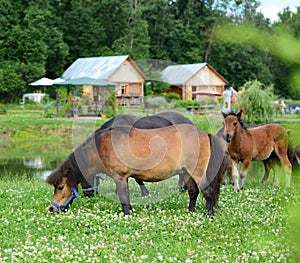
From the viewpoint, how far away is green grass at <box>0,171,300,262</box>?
21.0 feet

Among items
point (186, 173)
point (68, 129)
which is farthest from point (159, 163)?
point (68, 129)

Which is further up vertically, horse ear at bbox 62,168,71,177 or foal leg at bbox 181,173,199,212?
horse ear at bbox 62,168,71,177

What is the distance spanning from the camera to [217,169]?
9.20 meters

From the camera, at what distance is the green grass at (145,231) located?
252 inches

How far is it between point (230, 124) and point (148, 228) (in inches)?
189

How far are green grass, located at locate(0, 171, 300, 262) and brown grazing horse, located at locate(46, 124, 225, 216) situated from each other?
1.39 ft

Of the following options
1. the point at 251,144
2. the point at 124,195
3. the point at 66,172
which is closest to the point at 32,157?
the point at 251,144

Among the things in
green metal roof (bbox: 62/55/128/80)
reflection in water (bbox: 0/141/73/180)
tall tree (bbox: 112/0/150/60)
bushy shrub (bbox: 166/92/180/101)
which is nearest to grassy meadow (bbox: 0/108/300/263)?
bushy shrub (bbox: 166/92/180/101)

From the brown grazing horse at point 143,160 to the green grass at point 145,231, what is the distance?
1.39ft

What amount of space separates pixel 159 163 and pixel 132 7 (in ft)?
182

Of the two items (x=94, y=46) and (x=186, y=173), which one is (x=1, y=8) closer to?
(x=94, y=46)

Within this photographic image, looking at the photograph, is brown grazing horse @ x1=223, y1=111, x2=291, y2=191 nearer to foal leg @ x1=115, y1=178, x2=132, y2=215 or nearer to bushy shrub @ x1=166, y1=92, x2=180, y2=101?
bushy shrub @ x1=166, y1=92, x2=180, y2=101

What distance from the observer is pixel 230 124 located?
11.9m

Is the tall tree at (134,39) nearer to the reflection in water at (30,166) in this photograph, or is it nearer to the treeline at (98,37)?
the treeline at (98,37)
